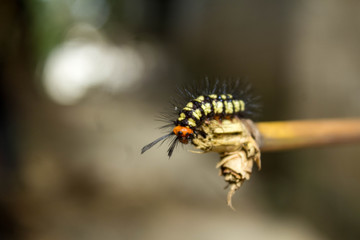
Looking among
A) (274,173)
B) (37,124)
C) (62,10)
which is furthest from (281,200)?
(62,10)

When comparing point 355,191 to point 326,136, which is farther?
point 355,191

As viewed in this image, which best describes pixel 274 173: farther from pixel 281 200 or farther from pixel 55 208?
pixel 55 208

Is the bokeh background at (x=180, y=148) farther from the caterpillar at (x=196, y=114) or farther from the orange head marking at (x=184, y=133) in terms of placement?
the orange head marking at (x=184, y=133)

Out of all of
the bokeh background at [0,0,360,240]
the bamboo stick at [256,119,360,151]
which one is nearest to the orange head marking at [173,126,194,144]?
the bamboo stick at [256,119,360,151]

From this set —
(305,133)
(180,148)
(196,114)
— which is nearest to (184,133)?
(196,114)

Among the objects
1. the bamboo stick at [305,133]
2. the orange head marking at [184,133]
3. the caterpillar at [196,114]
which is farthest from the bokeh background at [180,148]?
the orange head marking at [184,133]

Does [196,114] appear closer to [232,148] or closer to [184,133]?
[184,133]
